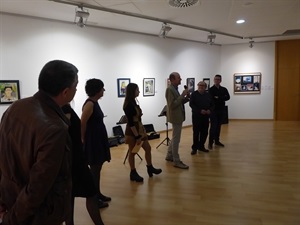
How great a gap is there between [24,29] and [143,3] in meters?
2.39

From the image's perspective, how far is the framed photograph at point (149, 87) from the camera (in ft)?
24.8

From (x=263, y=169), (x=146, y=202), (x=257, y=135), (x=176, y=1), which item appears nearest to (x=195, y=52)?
(x=257, y=135)

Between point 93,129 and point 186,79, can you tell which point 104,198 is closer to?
point 93,129

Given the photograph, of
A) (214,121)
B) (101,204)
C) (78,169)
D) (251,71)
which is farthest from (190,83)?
(78,169)

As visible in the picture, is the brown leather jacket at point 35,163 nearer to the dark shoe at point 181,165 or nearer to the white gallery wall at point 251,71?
the dark shoe at point 181,165

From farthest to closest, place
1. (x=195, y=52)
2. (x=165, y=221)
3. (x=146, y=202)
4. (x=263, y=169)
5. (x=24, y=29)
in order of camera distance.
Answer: (x=195, y=52)
(x=24, y=29)
(x=263, y=169)
(x=146, y=202)
(x=165, y=221)

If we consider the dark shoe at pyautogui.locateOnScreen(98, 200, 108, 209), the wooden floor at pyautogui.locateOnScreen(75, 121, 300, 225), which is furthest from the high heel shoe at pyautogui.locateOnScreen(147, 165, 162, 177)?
the dark shoe at pyautogui.locateOnScreen(98, 200, 108, 209)

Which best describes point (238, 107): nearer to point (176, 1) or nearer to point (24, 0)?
point (176, 1)

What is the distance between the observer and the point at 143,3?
4566 millimetres

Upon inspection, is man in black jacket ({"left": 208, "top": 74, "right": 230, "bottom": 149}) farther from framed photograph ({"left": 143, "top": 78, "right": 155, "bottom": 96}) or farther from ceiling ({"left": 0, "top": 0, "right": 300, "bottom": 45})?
framed photograph ({"left": 143, "top": 78, "right": 155, "bottom": 96})

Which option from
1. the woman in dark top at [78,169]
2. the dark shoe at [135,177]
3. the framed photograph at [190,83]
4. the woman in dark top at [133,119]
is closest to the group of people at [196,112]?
the woman in dark top at [133,119]

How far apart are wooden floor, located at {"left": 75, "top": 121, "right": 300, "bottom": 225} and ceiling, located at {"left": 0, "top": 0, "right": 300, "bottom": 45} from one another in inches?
115

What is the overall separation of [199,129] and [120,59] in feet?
9.54

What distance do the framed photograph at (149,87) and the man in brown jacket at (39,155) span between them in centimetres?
616
